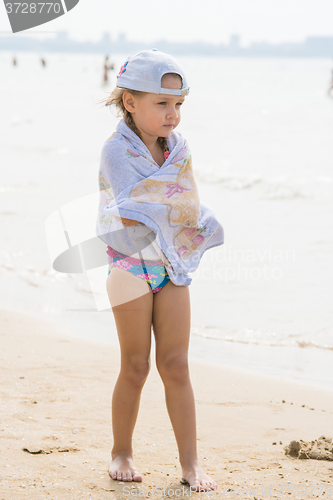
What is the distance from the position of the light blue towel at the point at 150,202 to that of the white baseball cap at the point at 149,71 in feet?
0.55

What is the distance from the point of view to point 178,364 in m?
2.25

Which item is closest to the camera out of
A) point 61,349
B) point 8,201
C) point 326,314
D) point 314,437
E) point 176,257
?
point 176,257

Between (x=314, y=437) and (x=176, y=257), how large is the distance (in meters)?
1.38

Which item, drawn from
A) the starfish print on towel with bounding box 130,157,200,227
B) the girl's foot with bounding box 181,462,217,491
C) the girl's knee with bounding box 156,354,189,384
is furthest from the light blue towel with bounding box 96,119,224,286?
the girl's foot with bounding box 181,462,217,491

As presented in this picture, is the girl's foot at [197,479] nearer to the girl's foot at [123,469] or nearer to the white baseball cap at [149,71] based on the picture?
the girl's foot at [123,469]

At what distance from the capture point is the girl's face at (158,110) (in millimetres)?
2201

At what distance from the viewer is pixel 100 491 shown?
2230 mm

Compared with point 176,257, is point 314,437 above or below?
below

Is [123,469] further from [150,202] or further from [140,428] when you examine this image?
[150,202]

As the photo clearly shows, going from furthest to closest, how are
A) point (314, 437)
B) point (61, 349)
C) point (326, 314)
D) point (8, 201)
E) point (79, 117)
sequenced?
point (79, 117), point (8, 201), point (326, 314), point (61, 349), point (314, 437)

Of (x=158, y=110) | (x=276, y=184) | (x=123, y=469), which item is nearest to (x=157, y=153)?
(x=158, y=110)

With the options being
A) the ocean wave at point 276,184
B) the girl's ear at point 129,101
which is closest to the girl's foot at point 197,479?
the girl's ear at point 129,101

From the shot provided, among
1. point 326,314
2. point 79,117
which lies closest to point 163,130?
point 326,314

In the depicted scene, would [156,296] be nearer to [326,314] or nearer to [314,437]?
[314,437]
